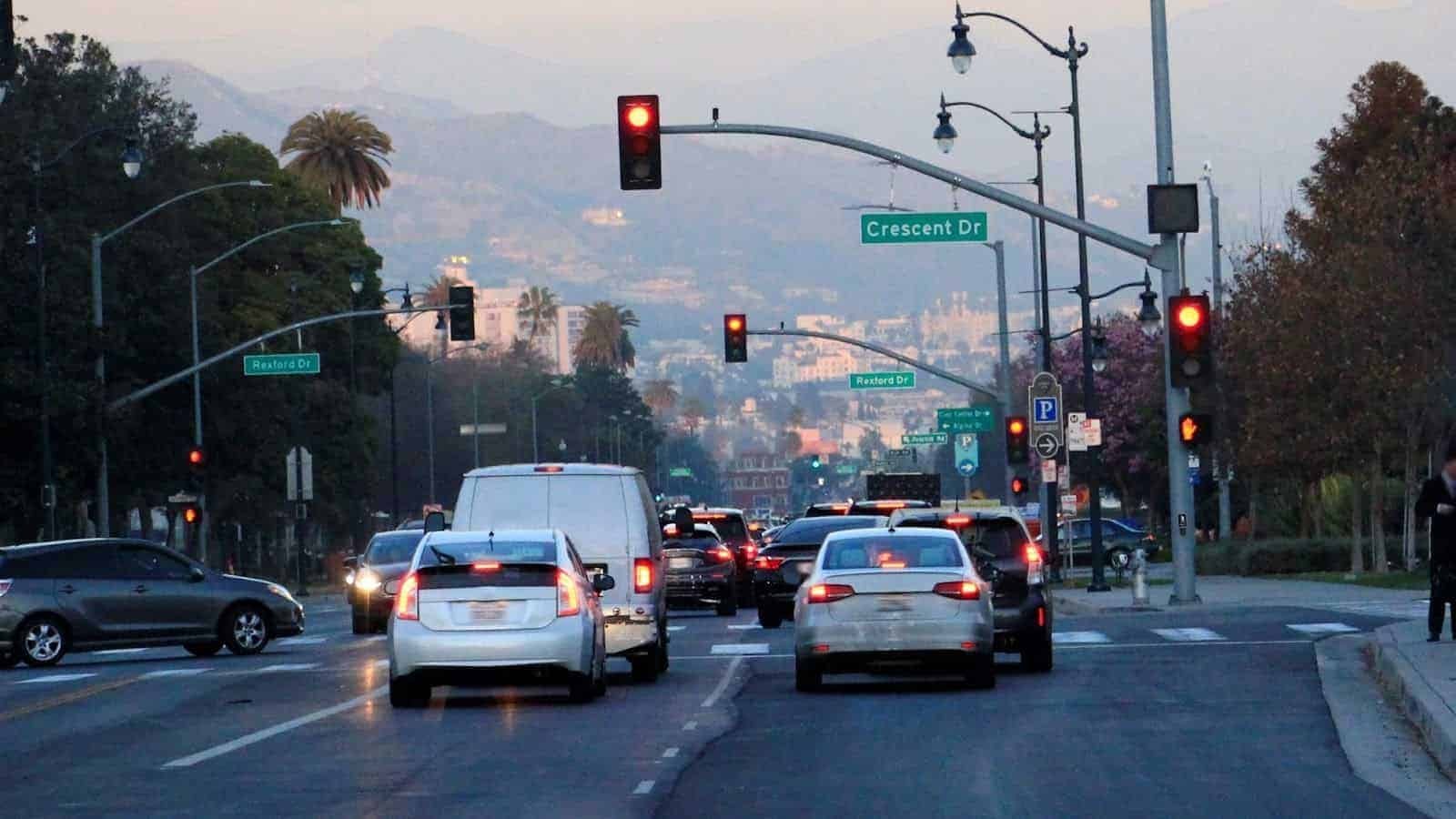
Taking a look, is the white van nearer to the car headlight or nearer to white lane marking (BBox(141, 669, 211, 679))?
white lane marking (BBox(141, 669, 211, 679))

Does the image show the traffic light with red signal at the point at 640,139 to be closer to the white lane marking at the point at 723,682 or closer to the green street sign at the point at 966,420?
the white lane marking at the point at 723,682

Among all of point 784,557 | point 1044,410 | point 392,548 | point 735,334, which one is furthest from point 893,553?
point 735,334

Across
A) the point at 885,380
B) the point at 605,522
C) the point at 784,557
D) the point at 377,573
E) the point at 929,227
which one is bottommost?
the point at 377,573

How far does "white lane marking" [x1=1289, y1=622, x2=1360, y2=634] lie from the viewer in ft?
100

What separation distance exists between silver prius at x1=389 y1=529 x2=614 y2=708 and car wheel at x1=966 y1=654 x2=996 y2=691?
3520 millimetres

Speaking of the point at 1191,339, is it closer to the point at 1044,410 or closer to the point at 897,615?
the point at 897,615

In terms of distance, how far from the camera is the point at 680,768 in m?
16.5

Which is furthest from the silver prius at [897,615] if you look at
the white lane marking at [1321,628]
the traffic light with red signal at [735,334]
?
the traffic light with red signal at [735,334]

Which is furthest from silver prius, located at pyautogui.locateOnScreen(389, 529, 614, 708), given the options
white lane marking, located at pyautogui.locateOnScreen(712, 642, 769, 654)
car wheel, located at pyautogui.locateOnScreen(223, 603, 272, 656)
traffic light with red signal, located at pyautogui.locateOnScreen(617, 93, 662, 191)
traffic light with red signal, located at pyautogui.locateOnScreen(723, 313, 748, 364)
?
traffic light with red signal, located at pyautogui.locateOnScreen(723, 313, 748, 364)

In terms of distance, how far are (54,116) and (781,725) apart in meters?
52.9

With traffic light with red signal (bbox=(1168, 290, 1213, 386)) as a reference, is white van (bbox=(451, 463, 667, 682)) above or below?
below

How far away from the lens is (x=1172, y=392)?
38125 mm

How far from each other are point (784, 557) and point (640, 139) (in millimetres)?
9369

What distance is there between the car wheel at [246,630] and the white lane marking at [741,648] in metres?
6.04
